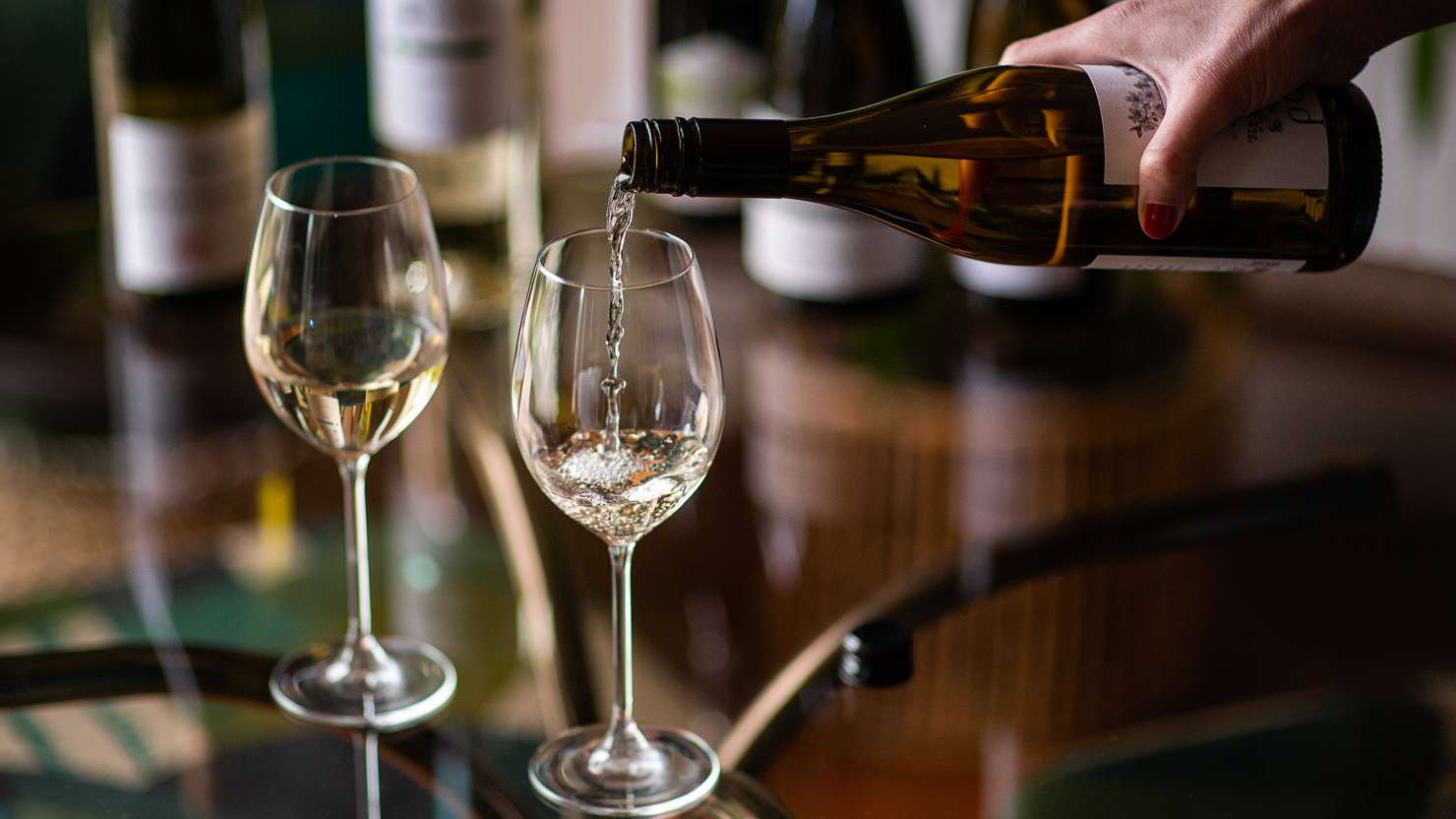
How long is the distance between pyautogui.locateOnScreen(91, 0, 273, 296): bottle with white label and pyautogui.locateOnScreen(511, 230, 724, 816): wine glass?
0.64 m

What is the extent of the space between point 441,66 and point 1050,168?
64 cm

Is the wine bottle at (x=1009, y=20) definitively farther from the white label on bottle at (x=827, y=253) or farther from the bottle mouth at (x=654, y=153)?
the bottle mouth at (x=654, y=153)

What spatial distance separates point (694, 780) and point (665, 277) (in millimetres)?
236

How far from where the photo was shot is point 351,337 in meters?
0.82

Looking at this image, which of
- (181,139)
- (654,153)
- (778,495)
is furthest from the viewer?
(181,139)

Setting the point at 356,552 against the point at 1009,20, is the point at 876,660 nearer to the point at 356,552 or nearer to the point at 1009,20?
the point at 356,552

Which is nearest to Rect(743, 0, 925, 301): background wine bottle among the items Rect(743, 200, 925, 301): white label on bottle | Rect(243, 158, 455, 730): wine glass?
Rect(743, 200, 925, 301): white label on bottle

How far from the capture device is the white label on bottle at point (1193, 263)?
82 centimetres

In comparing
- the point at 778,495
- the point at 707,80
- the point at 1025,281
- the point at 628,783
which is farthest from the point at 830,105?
the point at 628,783

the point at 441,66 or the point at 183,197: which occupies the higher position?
the point at 441,66

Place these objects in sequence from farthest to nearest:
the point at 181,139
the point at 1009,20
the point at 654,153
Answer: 1. the point at 1009,20
2. the point at 181,139
3. the point at 654,153

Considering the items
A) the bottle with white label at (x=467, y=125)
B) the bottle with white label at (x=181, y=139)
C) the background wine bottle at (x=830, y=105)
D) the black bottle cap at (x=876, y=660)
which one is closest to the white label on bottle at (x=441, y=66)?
the bottle with white label at (x=467, y=125)

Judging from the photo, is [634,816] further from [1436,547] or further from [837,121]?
[1436,547]

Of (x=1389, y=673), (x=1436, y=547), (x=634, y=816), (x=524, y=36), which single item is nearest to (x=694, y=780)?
(x=634, y=816)
